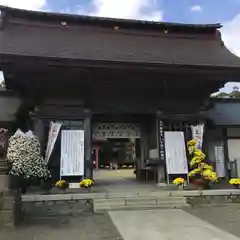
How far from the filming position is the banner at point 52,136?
11.9 metres

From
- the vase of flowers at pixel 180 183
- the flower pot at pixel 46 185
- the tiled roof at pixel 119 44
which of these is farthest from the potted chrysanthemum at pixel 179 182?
the flower pot at pixel 46 185

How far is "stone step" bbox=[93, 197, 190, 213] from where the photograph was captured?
31.6 ft

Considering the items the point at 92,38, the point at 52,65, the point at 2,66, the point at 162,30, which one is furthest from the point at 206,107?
the point at 2,66

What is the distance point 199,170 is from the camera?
1177 cm

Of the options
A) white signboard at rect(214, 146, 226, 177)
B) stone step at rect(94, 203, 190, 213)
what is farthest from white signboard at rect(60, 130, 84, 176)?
white signboard at rect(214, 146, 226, 177)

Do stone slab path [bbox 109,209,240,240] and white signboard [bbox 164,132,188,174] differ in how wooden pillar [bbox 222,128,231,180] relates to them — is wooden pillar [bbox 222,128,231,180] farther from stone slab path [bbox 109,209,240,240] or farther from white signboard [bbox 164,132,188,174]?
stone slab path [bbox 109,209,240,240]

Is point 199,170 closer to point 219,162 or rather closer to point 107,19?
point 219,162

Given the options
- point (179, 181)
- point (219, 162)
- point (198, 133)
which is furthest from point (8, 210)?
point (219, 162)

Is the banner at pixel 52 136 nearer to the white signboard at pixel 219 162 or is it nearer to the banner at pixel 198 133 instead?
the banner at pixel 198 133

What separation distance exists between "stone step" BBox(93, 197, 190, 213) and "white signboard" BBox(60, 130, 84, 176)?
224 cm

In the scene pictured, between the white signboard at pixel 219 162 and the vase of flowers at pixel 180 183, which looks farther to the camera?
the white signboard at pixel 219 162

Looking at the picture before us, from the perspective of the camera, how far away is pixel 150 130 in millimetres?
14242

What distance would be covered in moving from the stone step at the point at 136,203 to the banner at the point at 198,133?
313 cm

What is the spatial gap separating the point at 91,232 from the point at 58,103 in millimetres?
6459
